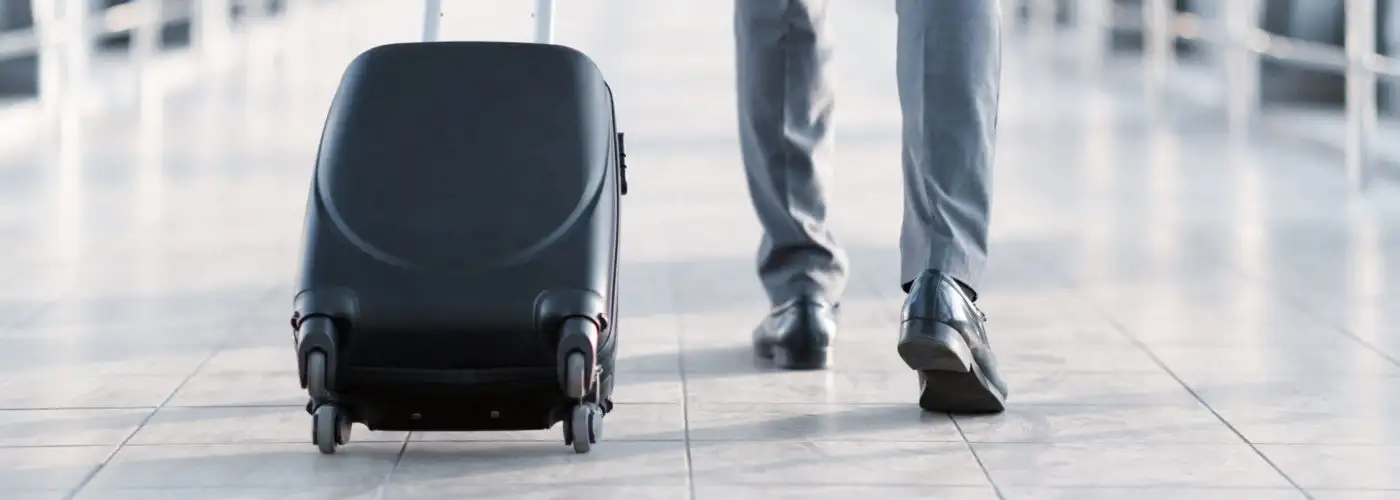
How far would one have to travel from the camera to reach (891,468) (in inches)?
66.8

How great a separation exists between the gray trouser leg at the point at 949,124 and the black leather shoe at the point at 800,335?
24 centimetres

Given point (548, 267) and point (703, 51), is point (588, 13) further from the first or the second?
point (548, 267)

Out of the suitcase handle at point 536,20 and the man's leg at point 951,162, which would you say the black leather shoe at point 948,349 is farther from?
the suitcase handle at point 536,20

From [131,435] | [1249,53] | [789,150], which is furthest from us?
[1249,53]

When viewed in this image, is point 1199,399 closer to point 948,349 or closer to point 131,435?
point 948,349

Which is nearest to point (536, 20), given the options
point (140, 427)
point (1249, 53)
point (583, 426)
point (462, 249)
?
point (462, 249)

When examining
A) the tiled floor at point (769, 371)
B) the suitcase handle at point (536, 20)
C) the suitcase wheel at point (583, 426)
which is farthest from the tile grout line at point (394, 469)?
the suitcase handle at point (536, 20)

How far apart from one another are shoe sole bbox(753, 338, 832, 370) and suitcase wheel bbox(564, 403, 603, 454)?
0.46 meters

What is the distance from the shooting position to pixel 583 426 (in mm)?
1685

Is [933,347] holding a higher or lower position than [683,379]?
higher

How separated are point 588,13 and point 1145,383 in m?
9.80

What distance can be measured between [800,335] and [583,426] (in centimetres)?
51

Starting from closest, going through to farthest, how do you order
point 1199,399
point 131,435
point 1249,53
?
point 131,435
point 1199,399
point 1249,53

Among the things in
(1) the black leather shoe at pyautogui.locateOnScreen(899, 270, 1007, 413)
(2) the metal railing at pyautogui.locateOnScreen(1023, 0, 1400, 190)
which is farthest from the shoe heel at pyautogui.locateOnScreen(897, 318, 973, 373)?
(2) the metal railing at pyautogui.locateOnScreen(1023, 0, 1400, 190)
